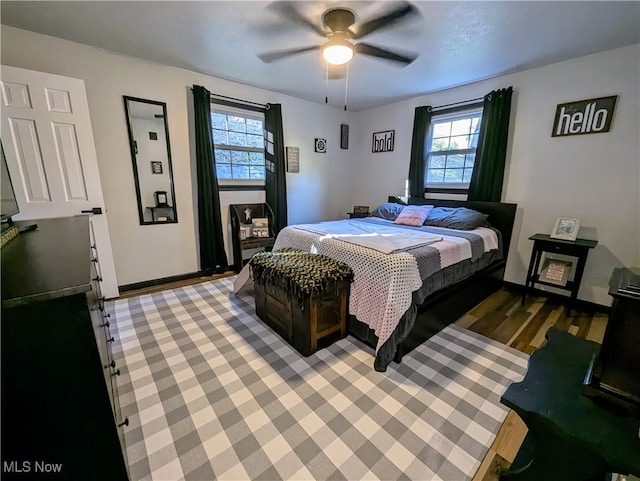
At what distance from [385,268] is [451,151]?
2.70 m

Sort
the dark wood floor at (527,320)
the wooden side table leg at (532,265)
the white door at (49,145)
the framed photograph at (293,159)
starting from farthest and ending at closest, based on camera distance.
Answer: the framed photograph at (293,159) → the wooden side table leg at (532,265) → the dark wood floor at (527,320) → the white door at (49,145)

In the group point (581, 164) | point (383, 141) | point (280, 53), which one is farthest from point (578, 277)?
point (280, 53)

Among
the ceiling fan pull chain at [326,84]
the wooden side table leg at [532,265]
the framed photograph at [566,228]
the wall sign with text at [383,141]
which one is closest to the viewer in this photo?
the framed photograph at [566,228]

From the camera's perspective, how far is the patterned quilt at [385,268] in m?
1.81

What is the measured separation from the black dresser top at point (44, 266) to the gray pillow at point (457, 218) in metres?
3.16

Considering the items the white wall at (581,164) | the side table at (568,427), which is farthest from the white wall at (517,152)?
the side table at (568,427)

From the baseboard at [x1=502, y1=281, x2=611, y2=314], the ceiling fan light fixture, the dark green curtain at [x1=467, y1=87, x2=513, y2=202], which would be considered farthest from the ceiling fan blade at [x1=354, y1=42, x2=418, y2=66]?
the baseboard at [x1=502, y1=281, x2=611, y2=314]

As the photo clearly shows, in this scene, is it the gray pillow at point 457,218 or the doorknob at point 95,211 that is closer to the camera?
the doorknob at point 95,211

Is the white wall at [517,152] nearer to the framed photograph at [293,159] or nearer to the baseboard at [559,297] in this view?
the baseboard at [559,297]

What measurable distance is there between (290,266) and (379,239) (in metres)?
0.80

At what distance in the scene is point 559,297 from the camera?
292cm

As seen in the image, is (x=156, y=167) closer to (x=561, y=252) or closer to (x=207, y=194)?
(x=207, y=194)

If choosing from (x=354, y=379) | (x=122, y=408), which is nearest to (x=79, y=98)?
(x=122, y=408)

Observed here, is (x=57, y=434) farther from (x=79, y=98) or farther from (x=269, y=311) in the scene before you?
(x=79, y=98)
